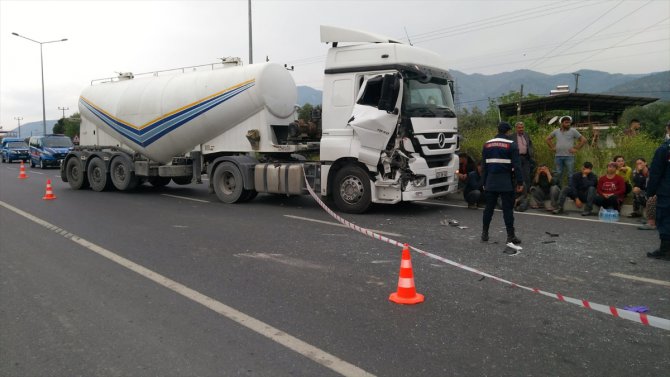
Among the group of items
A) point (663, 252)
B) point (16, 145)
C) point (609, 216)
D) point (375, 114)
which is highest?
point (375, 114)

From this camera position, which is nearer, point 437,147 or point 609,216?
point 609,216

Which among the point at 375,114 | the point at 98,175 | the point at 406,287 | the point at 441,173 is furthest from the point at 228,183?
the point at 406,287

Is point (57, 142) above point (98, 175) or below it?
above

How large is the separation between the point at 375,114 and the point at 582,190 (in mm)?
4401

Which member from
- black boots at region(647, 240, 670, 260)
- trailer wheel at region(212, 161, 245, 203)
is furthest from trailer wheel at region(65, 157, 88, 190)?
black boots at region(647, 240, 670, 260)

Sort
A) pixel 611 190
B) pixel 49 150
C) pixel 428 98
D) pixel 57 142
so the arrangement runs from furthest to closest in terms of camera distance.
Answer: pixel 57 142 → pixel 49 150 → pixel 428 98 → pixel 611 190

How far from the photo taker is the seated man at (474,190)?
10352mm

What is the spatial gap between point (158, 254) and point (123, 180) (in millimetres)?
8479

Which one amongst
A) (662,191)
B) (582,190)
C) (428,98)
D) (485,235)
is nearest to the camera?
(662,191)

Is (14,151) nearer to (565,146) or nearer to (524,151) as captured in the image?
(524,151)

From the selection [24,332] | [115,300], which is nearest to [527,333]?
[115,300]

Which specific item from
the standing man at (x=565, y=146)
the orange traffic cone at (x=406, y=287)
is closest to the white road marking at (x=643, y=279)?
the orange traffic cone at (x=406, y=287)

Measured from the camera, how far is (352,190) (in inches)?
383

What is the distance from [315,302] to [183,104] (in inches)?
352
